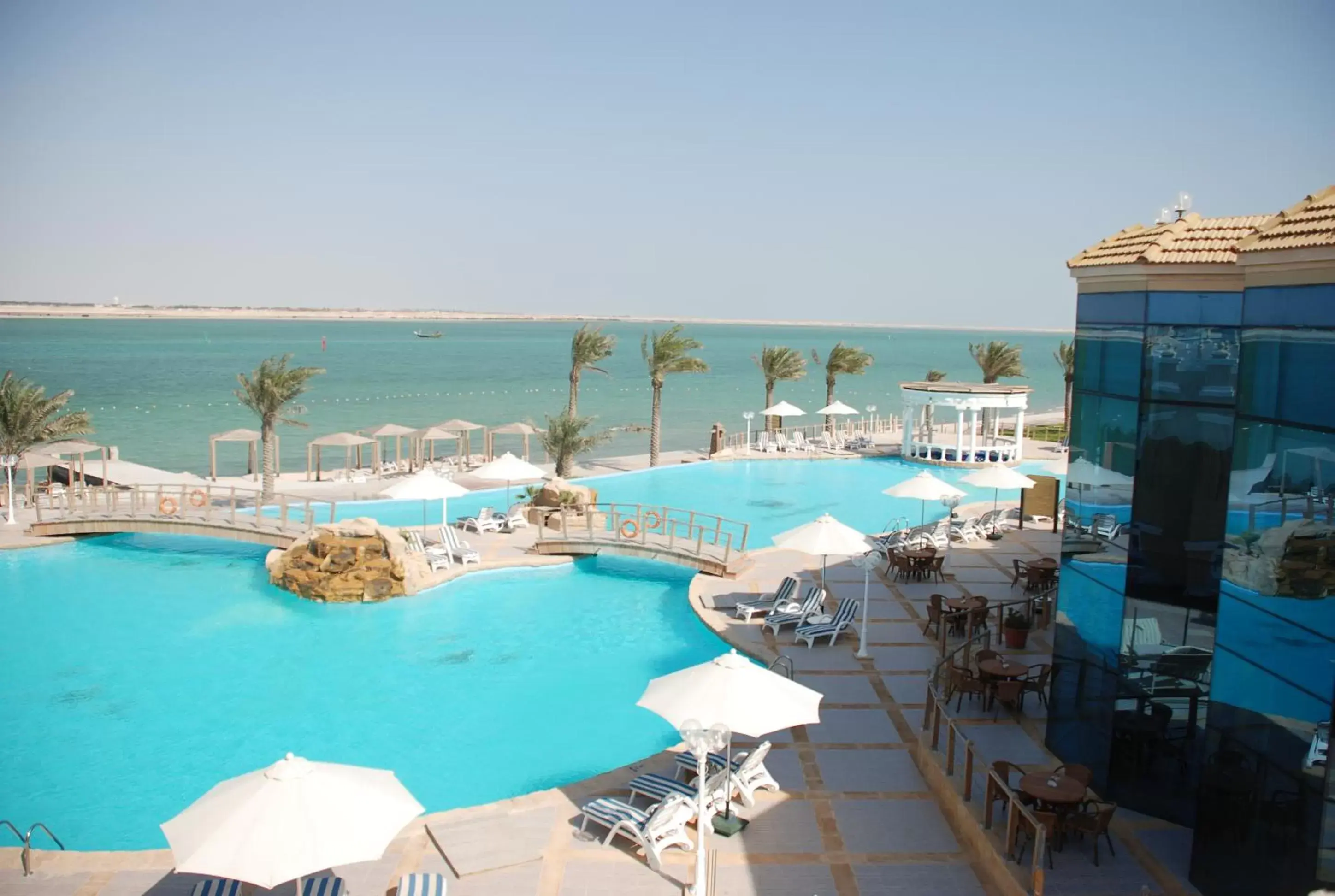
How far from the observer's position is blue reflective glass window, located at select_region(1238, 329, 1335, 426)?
6.72m

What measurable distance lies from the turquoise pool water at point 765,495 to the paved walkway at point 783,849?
40.5 ft

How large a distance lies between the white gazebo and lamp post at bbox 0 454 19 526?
26.2 m

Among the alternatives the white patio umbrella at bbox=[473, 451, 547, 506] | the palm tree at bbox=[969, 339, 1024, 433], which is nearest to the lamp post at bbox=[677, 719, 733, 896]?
the white patio umbrella at bbox=[473, 451, 547, 506]

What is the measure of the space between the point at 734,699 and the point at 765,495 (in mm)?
20065

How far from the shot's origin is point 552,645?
15.7m

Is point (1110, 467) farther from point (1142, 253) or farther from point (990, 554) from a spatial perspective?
point (990, 554)

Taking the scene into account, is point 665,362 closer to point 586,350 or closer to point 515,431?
point 586,350

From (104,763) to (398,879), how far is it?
5.71 m

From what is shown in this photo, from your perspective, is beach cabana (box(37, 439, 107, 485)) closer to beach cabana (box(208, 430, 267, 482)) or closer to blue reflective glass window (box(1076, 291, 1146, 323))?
beach cabana (box(208, 430, 267, 482))

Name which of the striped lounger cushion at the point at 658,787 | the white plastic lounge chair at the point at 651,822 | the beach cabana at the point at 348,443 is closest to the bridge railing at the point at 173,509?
the beach cabana at the point at 348,443

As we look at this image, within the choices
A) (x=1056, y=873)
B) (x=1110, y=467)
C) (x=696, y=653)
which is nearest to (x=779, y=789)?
(x=1056, y=873)

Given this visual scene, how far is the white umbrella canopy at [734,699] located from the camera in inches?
344

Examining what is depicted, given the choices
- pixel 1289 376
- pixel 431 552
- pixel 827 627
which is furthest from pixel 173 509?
pixel 1289 376

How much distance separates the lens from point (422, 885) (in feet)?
24.5
